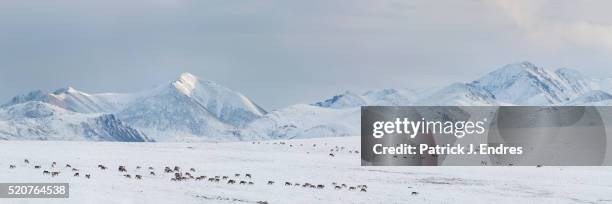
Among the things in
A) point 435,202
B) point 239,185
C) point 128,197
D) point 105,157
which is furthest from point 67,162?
point 435,202

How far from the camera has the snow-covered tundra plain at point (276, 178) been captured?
38219mm

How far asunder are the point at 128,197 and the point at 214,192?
4894mm

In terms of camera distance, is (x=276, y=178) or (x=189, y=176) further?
(x=276, y=178)

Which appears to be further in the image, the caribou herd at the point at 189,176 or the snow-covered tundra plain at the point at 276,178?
the caribou herd at the point at 189,176

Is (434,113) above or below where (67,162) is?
above

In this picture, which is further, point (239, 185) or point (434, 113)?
point (434, 113)

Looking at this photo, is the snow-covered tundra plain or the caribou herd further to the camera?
the caribou herd

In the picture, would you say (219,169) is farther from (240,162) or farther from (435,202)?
(435,202)

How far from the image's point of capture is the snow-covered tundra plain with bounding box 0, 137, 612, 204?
3822 cm

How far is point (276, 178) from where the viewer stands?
46656 mm

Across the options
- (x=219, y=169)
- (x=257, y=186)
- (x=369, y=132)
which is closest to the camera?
(x=257, y=186)

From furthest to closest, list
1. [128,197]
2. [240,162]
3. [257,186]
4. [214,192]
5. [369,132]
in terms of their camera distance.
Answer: [240,162] < [369,132] < [257,186] < [214,192] < [128,197]

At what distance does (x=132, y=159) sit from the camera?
176 ft

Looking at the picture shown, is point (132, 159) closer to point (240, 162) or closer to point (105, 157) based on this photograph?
point (105, 157)
